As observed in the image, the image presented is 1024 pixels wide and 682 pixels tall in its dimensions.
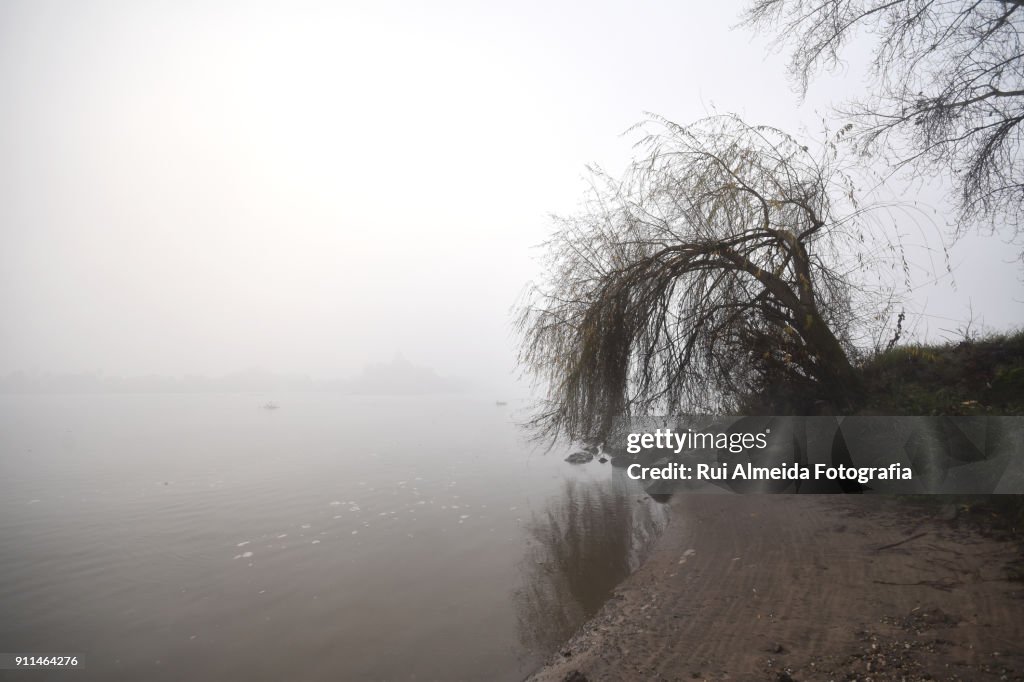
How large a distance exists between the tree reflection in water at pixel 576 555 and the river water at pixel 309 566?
35 mm

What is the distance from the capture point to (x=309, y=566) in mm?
7391

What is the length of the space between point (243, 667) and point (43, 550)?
6.23 meters

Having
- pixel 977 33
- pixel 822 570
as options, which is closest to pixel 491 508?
pixel 822 570

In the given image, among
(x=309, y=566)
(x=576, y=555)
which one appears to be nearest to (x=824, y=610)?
(x=576, y=555)

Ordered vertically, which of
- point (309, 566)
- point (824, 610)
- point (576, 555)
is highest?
point (824, 610)

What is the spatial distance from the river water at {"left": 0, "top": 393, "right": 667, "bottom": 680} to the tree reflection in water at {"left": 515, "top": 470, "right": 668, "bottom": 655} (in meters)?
0.04

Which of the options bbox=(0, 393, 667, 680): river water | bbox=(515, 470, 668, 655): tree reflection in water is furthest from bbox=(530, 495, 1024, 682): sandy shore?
bbox=(0, 393, 667, 680): river water

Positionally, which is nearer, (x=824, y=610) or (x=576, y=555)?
(x=824, y=610)

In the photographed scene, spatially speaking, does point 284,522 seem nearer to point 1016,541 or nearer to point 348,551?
Result: point 348,551

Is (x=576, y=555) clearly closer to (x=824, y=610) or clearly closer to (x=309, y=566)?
(x=824, y=610)

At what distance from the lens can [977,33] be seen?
5.99 meters

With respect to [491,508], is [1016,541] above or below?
above

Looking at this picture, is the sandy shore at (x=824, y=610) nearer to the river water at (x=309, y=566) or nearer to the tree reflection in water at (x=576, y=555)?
the tree reflection in water at (x=576, y=555)

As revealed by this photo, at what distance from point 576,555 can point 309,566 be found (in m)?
4.06
